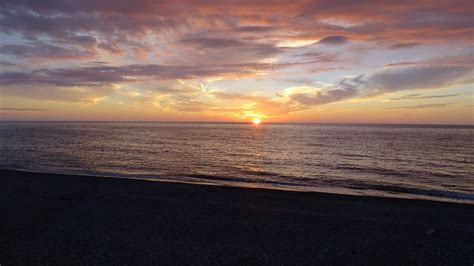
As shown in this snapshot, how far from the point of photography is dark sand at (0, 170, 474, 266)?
7.86m

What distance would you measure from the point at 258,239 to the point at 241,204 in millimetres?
4568

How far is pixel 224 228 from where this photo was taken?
33.1ft

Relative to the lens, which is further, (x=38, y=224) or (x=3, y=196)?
(x=3, y=196)

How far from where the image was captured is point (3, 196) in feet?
46.4

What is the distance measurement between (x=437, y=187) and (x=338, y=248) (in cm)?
1779

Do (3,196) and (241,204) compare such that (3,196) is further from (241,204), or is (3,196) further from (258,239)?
(258,239)

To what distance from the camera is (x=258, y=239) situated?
9.07 m

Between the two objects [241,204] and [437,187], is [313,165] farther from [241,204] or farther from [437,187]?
[241,204]

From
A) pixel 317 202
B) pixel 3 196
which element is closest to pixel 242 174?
pixel 317 202

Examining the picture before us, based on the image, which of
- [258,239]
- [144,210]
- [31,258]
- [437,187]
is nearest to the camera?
[31,258]

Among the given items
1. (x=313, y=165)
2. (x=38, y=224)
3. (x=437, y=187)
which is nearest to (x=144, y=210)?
(x=38, y=224)

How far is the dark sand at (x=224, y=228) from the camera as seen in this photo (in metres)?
7.86

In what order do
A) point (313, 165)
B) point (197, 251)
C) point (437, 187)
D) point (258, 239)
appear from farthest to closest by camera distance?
point (313, 165)
point (437, 187)
point (258, 239)
point (197, 251)

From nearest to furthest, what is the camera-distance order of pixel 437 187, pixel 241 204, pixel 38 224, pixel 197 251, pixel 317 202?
pixel 197 251
pixel 38 224
pixel 241 204
pixel 317 202
pixel 437 187
